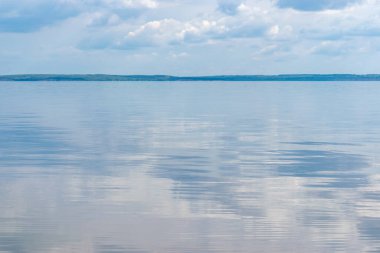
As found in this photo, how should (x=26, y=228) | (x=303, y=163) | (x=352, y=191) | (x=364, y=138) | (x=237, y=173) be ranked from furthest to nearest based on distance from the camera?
(x=364, y=138)
(x=303, y=163)
(x=237, y=173)
(x=352, y=191)
(x=26, y=228)

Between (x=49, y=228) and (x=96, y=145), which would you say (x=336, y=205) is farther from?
(x=96, y=145)

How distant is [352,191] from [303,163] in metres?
4.97

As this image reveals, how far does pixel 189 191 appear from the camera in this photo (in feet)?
64.3

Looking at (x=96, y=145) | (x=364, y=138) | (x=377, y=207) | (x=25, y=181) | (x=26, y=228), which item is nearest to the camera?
(x=26, y=228)

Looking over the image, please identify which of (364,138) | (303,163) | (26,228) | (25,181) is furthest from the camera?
(364,138)

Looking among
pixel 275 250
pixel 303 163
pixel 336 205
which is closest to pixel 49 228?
pixel 275 250

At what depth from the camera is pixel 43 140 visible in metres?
31.3

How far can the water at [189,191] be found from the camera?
1484cm

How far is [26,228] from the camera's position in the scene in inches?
614

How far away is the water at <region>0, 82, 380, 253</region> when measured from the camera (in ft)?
48.7

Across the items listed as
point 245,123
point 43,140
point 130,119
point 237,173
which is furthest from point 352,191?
point 130,119

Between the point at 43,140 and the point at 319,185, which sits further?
the point at 43,140

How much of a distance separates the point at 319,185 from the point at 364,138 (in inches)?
503

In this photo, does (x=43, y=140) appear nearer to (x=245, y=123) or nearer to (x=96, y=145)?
(x=96, y=145)
